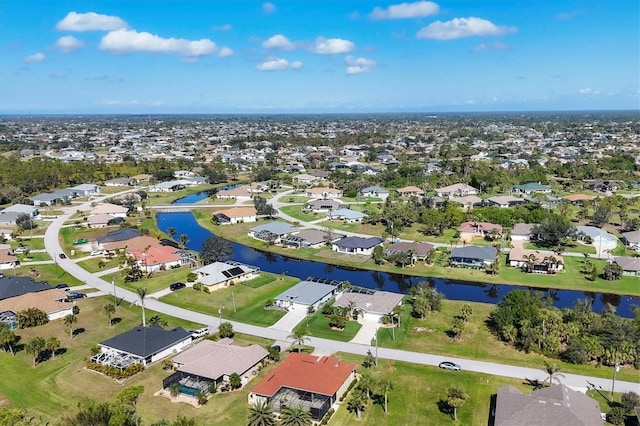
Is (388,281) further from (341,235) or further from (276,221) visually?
(276,221)

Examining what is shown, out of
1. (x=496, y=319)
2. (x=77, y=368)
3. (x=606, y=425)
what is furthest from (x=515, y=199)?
(x=77, y=368)

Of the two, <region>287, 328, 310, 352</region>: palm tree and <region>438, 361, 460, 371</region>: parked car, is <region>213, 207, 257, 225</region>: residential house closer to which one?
<region>287, 328, 310, 352</region>: palm tree

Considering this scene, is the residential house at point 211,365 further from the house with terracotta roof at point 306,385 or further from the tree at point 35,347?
the tree at point 35,347

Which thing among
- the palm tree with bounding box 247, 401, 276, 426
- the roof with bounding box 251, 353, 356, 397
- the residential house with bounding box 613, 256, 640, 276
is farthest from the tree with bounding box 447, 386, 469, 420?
the residential house with bounding box 613, 256, 640, 276

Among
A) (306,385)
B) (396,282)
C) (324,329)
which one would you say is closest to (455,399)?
(306,385)

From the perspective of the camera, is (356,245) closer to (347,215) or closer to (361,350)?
(347,215)

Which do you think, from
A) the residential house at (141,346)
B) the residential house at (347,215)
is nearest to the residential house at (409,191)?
the residential house at (347,215)
